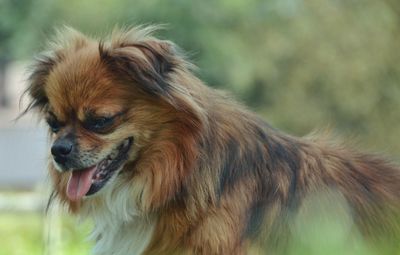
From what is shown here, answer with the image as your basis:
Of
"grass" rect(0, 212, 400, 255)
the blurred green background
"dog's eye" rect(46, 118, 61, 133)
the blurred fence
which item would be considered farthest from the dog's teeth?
the blurred fence

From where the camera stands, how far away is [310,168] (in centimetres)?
655

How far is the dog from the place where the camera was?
6.31 m

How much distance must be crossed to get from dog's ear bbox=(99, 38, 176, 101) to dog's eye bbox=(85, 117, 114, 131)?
267 mm

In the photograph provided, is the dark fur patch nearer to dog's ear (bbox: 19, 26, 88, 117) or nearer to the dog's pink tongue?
dog's ear (bbox: 19, 26, 88, 117)

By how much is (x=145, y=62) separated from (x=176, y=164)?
0.59m

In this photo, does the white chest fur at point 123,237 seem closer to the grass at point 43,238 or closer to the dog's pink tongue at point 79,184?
the dog's pink tongue at point 79,184

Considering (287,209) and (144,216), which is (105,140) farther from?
(287,209)

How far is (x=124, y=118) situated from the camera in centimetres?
635

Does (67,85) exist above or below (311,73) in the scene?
above

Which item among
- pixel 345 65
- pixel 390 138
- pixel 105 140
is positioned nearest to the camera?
pixel 105 140

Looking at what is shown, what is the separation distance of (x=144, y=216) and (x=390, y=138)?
1020cm

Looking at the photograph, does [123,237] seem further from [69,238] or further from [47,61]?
[69,238]

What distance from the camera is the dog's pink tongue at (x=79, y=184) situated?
6.48m

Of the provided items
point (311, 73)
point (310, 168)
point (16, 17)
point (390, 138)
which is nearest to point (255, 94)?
point (311, 73)
